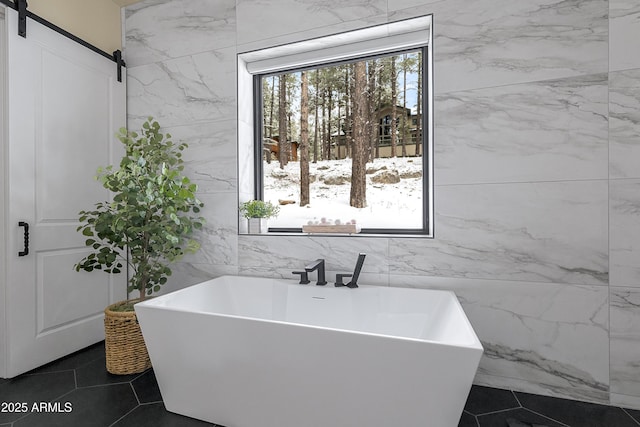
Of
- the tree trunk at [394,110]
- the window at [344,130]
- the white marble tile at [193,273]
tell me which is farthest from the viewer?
the white marble tile at [193,273]

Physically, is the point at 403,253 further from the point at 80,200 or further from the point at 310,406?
the point at 80,200

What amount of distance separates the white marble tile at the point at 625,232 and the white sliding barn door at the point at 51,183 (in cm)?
317

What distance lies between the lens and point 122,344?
2051 millimetres

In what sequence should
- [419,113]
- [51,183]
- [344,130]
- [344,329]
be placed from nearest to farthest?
[344,329], [51,183], [419,113], [344,130]

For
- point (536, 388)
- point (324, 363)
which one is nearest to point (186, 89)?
point (324, 363)

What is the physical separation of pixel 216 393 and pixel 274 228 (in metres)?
1.29

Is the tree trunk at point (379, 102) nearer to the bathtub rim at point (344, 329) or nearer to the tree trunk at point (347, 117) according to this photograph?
the tree trunk at point (347, 117)

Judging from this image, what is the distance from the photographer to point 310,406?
1364 millimetres

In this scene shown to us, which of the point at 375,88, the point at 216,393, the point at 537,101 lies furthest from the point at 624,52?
the point at 216,393

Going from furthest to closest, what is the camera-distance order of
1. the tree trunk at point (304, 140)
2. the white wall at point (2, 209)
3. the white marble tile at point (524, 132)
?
the tree trunk at point (304, 140), the white wall at point (2, 209), the white marble tile at point (524, 132)

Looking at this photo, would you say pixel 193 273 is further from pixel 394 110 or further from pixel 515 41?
pixel 515 41

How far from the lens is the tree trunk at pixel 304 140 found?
265 centimetres

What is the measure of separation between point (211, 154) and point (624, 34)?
2.45m

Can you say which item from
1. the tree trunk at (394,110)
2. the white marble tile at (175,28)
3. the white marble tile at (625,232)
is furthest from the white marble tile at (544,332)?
the white marble tile at (175,28)
